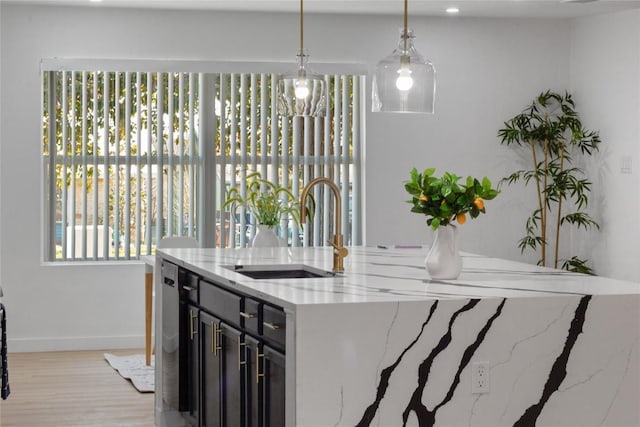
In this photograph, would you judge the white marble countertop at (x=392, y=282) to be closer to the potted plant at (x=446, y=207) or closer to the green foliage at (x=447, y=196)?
the potted plant at (x=446, y=207)

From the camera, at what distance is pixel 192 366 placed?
4.73 meters

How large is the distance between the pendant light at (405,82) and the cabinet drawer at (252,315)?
92 cm

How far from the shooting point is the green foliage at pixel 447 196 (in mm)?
3695

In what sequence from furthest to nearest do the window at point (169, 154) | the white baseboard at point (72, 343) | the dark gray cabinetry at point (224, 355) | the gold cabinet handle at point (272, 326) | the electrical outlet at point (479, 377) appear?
the window at point (169, 154) < the white baseboard at point (72, 343) < the dark gray cabinetry at point (224, 355) < the gold cabinet handle at point (272, 326) < the electrical outlet at point (479, 377)

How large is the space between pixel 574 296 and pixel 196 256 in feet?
7.39

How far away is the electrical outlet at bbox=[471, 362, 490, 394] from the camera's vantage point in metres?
3.14

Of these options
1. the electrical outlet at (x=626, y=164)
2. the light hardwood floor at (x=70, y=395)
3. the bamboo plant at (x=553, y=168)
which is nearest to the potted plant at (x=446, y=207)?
the light hardwood floor at (x=70, y=395)

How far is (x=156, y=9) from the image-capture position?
7.42m

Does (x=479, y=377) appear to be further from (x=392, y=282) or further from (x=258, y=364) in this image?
(x=258, y=364)

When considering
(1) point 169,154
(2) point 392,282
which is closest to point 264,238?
(2) point 392,282

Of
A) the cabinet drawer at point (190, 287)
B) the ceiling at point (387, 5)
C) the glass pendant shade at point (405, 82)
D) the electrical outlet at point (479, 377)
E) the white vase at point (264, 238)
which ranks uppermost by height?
the ceiling at point (387, 5)

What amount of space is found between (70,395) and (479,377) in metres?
3.40

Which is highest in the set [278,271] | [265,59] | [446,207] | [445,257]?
[265,59]

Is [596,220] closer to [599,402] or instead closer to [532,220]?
[532,220]
